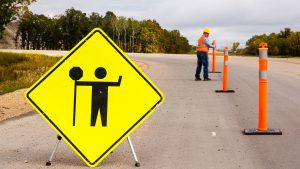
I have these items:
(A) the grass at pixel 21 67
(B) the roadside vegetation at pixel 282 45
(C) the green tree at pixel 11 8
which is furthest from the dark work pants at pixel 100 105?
(B) the roadside vegetation at pixel 282 45

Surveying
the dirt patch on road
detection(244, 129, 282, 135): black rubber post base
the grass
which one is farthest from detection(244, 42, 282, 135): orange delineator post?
the grass

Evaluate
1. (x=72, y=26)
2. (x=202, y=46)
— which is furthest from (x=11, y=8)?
(x=72, y=26)

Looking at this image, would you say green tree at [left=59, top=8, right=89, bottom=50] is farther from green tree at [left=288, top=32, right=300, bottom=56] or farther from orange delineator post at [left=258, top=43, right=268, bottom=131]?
orange delineator post at [left=258, top=43, right=268, bottom=131]

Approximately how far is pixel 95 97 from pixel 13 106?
241 inches

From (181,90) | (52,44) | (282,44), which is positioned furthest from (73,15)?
(181,90)

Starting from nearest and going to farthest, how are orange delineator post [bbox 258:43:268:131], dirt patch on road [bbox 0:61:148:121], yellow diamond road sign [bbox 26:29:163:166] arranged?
yellow diamond road sign [bbox 26:29:163:166] < orange delineator post [bbox 258:43:268:131] < dirt patch on road [bbox 0:61:148:121]

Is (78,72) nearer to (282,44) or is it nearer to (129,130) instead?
(129,130)

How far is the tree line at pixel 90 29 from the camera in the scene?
122438 millimetres

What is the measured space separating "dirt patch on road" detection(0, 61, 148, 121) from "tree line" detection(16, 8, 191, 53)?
10634 centimetres

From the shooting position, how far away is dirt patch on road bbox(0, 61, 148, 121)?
10.5 m

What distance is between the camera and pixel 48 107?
19.9 feet

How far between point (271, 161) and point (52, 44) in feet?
397

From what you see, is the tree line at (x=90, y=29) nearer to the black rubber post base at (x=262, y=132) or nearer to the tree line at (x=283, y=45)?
the tree line at (x=283, y=45)

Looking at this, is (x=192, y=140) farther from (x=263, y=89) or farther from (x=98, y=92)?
(x=98, y=92)
